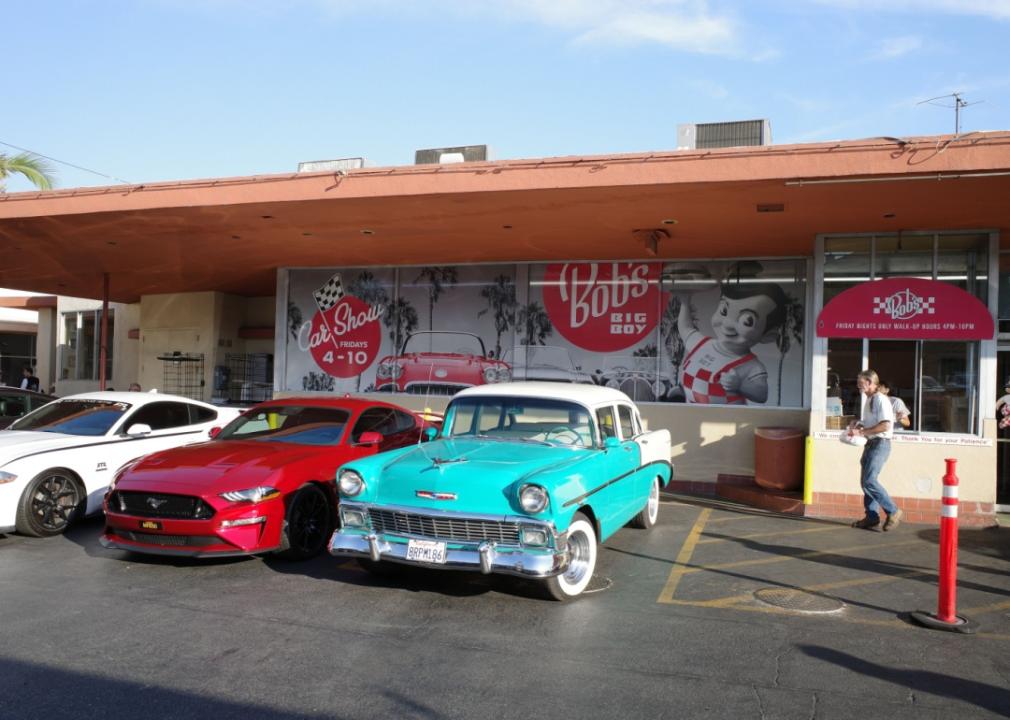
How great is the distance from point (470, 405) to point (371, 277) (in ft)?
26.7

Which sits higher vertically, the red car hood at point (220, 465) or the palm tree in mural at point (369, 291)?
the palm tree in mural at point (369, 291)

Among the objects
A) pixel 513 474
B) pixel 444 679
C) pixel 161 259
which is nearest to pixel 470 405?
pixel 513 474

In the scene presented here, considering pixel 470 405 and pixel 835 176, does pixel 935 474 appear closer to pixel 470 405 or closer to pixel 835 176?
pixel 835 176

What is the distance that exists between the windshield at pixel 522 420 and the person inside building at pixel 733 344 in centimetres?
638

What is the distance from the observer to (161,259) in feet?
48.9

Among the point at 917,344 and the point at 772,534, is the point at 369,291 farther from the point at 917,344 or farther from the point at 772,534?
the point at 917,344

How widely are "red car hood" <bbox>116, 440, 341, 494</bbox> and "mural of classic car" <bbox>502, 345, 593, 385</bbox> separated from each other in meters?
6.55

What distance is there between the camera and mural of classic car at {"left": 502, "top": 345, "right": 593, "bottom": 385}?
13.9 metres

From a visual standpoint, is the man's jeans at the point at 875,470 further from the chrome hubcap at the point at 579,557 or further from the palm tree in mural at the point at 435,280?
the palm tree in mural at the point at 435,280

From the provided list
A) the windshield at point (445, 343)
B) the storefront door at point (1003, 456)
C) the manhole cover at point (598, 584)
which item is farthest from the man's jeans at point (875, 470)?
the windshield at point (445, 343)

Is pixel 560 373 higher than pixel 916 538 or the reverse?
higher

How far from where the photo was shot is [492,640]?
5.24 meters

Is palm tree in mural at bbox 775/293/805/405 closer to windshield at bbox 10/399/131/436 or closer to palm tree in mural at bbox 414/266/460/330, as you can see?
palm tree in mural at bbox 414/266/460/330

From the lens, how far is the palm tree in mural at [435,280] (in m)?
14.7
